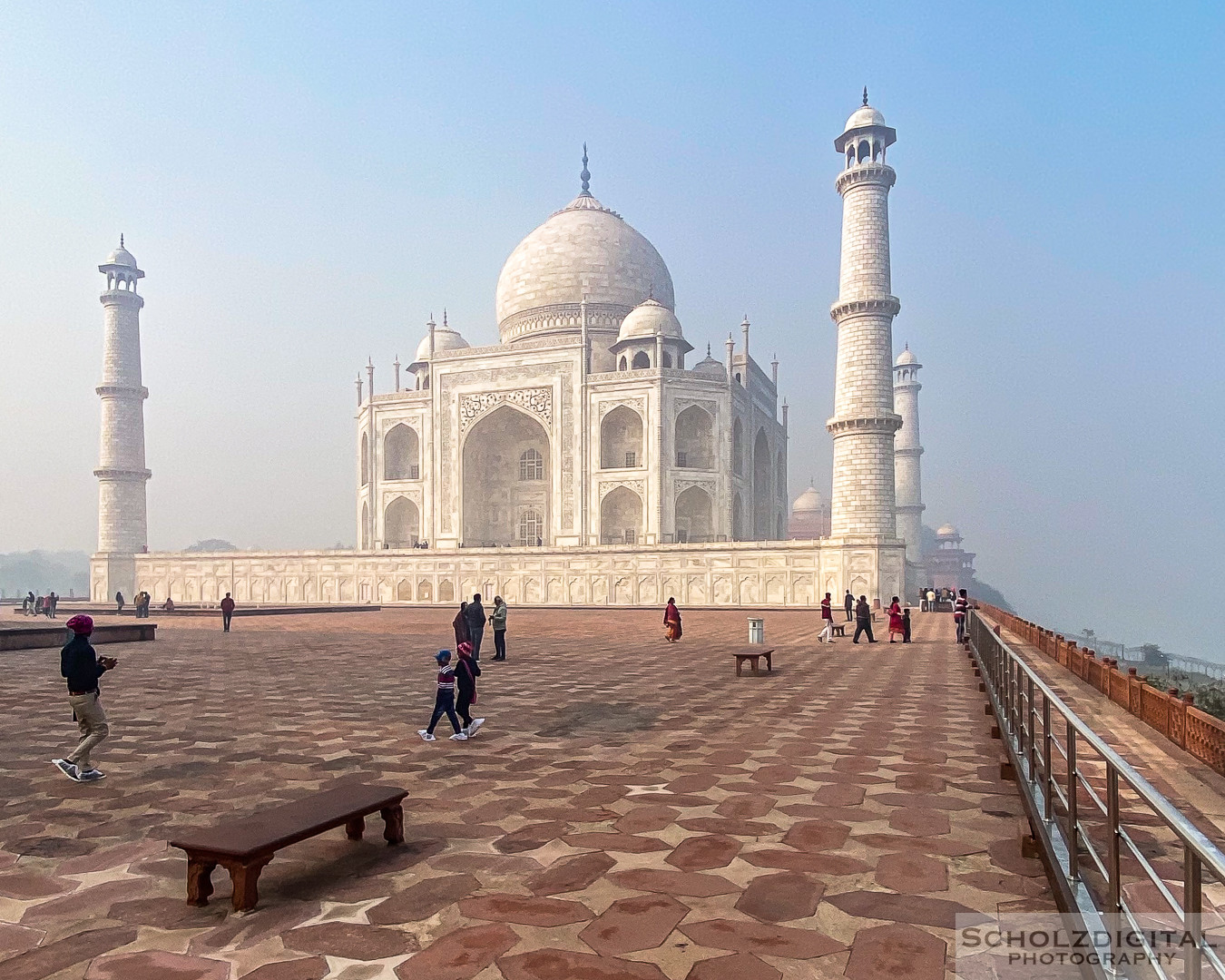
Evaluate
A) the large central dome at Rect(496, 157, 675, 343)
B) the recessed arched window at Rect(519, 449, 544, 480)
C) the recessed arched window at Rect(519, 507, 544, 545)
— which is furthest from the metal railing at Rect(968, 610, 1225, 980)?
the large central dome at Rect(496, 157, 675, 343)

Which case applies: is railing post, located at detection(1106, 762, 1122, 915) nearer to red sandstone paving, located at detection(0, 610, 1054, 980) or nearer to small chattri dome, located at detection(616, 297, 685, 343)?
red sandstone paving, located at detection(0, 610, 1054, 980)

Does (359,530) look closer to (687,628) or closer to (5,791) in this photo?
(687,628)

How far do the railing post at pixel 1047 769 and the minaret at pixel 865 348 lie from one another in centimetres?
2571

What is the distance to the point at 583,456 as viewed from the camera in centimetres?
3747

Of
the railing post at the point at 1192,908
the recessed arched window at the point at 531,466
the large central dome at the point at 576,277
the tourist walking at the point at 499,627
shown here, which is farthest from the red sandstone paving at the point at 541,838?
the large central dome at the point at 576,277

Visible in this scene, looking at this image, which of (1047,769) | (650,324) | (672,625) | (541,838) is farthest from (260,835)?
(650,324)

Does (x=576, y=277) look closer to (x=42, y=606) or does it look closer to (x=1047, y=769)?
(x=42, y=606)

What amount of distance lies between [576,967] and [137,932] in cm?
170

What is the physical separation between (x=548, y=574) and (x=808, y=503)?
127 ft

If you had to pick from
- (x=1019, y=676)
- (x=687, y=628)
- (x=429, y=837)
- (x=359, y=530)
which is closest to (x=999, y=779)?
(x=1019, y=676)

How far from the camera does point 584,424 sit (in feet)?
124

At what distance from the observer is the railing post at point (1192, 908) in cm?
171

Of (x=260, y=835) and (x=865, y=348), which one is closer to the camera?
(x=260, y=835)

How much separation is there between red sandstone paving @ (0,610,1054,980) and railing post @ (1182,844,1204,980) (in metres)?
1.23
